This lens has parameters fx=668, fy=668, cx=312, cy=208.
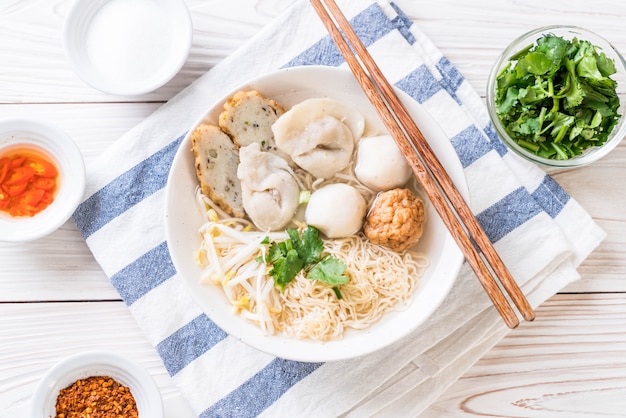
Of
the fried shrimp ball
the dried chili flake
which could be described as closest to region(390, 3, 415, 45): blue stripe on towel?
the fried shrimp ball

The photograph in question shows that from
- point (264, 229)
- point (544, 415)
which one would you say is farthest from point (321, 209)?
point (544, 415)

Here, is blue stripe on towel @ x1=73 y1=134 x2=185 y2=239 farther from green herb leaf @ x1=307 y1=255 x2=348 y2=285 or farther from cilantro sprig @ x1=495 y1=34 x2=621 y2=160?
cilantro sprig @ x1=495 y1=34 x2=621 y2=160

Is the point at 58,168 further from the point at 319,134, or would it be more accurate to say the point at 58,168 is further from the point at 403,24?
the point at 403,24

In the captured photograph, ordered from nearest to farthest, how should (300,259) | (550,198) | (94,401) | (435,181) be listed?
(435,181) < (300,259) < (94,401) < (550,198)

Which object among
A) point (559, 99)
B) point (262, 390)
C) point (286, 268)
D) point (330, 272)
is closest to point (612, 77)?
point (559, 99)

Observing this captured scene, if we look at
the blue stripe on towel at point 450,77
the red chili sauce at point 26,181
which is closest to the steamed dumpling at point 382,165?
the blue stripe on towel at point 450,77

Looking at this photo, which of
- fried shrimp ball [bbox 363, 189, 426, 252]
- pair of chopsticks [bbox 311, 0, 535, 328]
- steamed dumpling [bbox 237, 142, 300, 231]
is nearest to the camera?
pair of chopsticks [bbox 311, 0, 535, 328]
